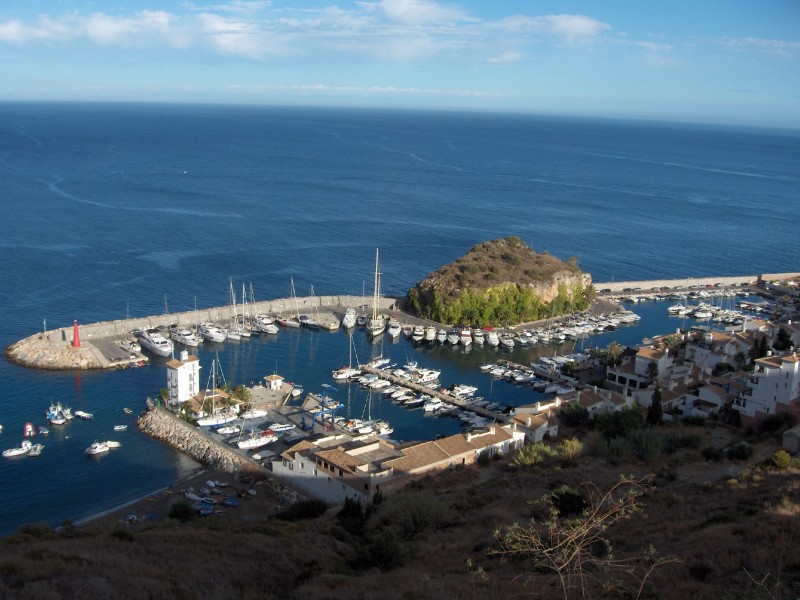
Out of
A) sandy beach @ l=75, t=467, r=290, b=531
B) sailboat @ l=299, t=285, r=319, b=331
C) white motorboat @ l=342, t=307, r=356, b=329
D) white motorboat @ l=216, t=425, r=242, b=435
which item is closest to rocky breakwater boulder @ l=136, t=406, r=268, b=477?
sandy beach @ l=75, t=467, r=290, b=531

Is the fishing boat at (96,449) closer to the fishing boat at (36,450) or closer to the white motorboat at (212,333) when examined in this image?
the fishing boat at (36,450)

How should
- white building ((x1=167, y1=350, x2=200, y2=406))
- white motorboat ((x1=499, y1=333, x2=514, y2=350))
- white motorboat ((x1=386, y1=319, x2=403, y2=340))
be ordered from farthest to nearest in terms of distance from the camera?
1. white motorboat ((x1=386, y1=319, x2=403, y2=340))
2. white motorboat ((x1=499, y1=333, x2=514, y2=350))
3. white building ((x1=167, y1=350, x2=200, y2=406))

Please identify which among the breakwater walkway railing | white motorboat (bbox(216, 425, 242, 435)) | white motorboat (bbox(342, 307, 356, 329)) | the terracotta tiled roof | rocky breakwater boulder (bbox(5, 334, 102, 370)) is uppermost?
the breakwater walkway railing

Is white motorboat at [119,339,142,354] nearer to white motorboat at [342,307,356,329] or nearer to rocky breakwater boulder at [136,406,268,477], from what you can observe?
rocky breakwater boulder at [136,406,268,477]

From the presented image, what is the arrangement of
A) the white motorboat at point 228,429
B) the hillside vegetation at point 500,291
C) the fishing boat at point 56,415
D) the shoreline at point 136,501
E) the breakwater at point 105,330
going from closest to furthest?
the shoreline at point 136,501 < the white motorboat at point 228,429 < the fishing boat at point 56,415 < the breakwater at point 105,330 < the hillside vegetation at point 500,291

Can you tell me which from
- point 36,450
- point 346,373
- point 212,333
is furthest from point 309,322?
point 36,450

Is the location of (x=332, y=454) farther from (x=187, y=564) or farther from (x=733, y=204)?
(x=733, y=204)

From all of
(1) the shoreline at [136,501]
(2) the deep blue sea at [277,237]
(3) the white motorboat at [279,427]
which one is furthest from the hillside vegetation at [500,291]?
(1) the shoreline at [136,501]

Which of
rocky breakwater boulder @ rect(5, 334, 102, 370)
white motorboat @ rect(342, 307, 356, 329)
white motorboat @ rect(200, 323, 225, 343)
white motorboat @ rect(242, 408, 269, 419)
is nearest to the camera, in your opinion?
white motorboat @ rect(242, 408, 269, 419)
